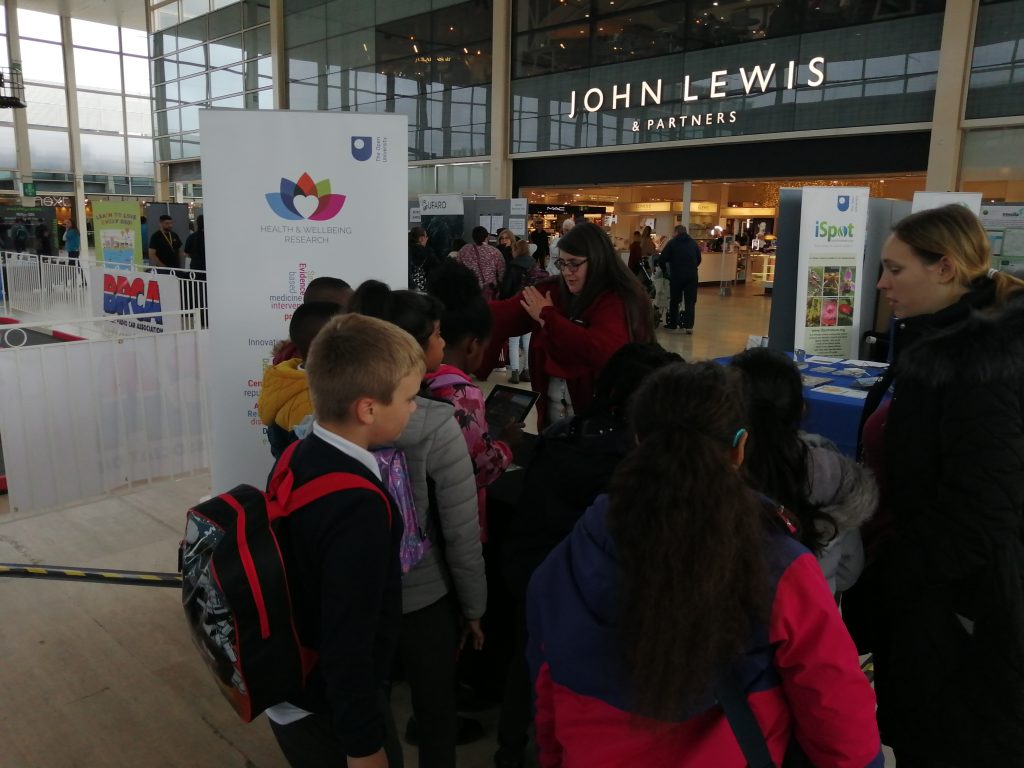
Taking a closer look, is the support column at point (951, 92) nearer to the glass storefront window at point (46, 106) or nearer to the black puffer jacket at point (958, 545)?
the black puffer jacket at point (958, 545)

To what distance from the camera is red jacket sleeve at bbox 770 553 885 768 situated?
1.06m

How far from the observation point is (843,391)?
13.1 feet

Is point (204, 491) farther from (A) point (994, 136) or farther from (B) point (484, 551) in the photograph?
(A) point (994, 136)

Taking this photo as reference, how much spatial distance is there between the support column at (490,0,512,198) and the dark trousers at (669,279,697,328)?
18.8 feet

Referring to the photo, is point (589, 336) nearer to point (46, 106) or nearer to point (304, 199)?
point (304, 199)

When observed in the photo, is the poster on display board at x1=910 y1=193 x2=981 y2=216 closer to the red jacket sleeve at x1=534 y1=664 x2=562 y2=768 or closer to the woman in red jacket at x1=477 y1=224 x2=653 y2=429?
the woman in red jacket at x1=477 y1=224 x2=653 y2=429

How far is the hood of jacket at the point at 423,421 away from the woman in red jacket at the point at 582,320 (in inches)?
36.1


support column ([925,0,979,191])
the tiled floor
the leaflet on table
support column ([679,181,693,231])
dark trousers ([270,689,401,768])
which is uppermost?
support column ([925,0,979,191])

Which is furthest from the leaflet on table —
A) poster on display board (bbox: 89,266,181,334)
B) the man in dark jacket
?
the man in dark jacket

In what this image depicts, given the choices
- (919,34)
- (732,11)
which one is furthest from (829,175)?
(732,11)

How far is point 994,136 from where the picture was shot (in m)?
10.2

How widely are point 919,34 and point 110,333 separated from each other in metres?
11.7

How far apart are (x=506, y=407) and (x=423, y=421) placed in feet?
2.48

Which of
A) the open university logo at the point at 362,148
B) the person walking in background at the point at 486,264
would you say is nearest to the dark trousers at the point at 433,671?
the open university logo at the point at 362,148
